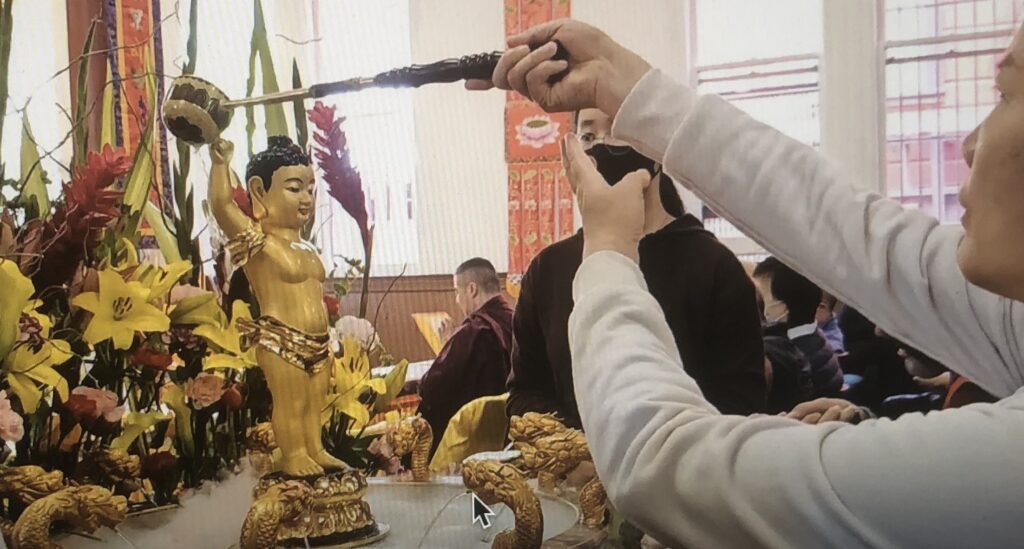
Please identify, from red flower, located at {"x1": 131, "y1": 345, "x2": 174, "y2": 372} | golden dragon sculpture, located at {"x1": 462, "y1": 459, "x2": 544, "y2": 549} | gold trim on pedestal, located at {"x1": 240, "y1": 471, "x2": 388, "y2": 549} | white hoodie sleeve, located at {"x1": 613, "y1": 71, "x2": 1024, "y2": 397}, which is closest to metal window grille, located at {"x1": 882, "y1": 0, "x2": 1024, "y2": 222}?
white hoodie sleeve, located at {"x1": 613, "y1": 71, "x2": 1024, "y2": 397}

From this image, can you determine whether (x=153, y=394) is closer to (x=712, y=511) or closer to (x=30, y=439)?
(x=30, y=439)

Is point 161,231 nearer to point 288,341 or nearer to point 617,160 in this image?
point 288,341

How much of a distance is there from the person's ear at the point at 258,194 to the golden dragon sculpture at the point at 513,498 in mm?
223

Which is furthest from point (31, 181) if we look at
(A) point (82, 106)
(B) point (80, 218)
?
(B) point (80, 218)

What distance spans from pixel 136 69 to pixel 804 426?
743 mm

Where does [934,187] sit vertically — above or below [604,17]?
below

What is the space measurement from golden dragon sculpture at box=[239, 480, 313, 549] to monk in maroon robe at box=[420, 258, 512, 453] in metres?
0.17

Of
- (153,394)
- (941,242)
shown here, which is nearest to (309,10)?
(153,394)

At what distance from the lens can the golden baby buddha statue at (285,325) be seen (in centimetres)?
62

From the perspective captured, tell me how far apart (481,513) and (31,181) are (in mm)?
483

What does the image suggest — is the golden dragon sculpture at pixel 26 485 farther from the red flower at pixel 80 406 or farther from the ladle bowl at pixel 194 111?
the ladle bowl at pixel 194 111

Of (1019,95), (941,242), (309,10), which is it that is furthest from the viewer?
(309,10)

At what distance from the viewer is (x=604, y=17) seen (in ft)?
2.38

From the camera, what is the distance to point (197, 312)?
70 centimetres
